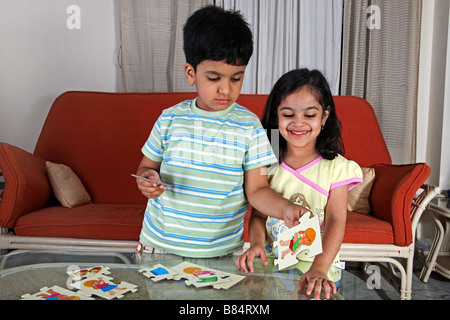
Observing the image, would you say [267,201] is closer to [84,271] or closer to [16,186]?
[84,271]

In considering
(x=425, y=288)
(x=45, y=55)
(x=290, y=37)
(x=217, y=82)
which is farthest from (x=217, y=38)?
(x=45, y=55)

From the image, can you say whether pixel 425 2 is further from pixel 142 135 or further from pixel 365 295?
pixel 365 295

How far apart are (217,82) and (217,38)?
11cm

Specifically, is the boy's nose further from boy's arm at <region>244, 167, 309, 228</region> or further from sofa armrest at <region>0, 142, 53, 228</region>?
sofa armrest at <region>0, 142, 53, 228</region>

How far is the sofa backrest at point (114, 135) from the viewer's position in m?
2.66

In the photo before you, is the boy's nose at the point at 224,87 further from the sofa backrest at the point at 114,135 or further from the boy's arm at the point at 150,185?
the sofa backrest at the point at 114,135

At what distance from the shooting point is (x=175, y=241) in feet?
3.73

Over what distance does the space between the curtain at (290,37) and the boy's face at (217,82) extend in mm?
2162

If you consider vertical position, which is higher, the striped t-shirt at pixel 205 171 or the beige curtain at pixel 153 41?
the beige curtain at pixel 153 41

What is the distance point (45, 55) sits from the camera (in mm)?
3061

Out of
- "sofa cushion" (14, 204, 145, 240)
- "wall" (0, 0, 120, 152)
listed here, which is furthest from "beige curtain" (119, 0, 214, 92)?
"sofa cushion" (14, 204, 145, 240)

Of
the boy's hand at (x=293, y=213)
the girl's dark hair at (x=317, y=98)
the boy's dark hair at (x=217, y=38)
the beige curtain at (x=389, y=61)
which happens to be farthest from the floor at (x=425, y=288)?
the boy's dark hair at (x=217, y=38)
